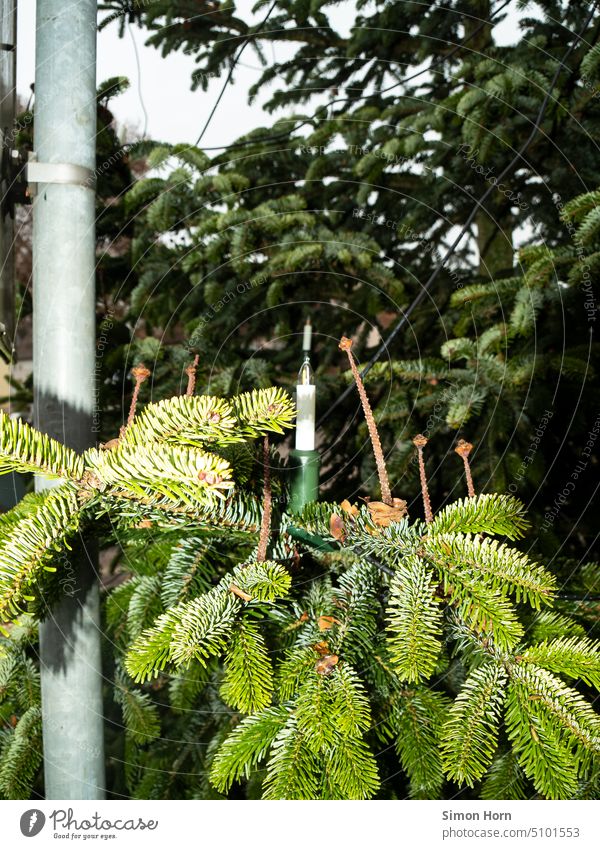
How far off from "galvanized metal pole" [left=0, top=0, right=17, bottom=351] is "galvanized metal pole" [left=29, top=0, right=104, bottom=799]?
57 mm

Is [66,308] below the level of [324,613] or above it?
above

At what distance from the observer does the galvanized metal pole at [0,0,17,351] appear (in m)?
0.51

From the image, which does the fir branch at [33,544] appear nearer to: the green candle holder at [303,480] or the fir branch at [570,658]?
the green candle holder at [303,480]

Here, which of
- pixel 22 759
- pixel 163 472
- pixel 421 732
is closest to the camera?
pixel 163 472

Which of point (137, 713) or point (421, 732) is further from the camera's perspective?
point (137, 713)

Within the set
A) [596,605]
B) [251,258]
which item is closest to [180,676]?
[596,605]

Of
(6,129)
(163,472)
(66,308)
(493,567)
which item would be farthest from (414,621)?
(6,129)

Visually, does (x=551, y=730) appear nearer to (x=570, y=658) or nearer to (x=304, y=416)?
(x=570, y=658)

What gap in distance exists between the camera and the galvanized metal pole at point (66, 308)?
1.51 feet

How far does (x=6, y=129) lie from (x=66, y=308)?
0.17 m

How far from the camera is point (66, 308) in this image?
464 millimetres

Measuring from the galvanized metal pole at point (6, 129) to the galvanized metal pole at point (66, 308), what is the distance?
0.19ft

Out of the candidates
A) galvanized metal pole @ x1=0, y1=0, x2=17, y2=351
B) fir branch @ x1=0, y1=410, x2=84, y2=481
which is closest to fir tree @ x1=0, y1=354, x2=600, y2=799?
fir branch @ x1=0, y1=410, x2=84, y2=481

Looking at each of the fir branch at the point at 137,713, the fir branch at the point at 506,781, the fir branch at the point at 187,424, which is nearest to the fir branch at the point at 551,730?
the fir branch at the point at 506,781
